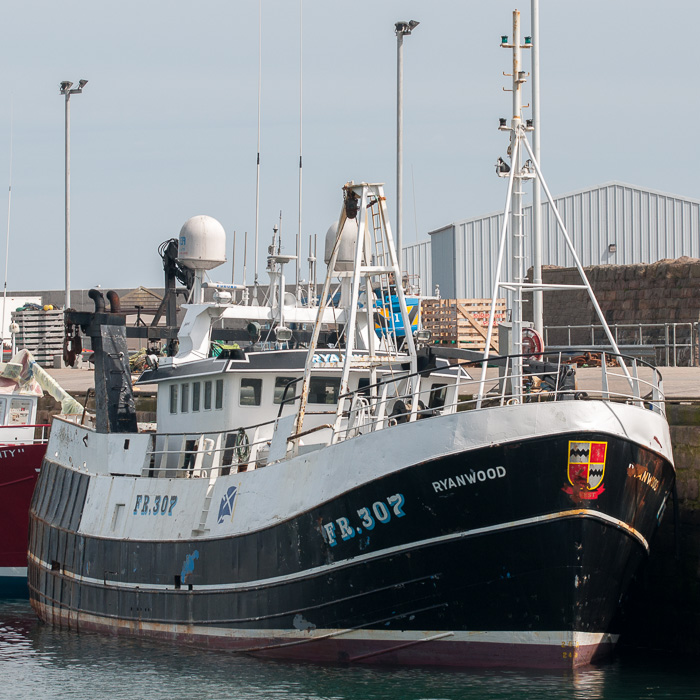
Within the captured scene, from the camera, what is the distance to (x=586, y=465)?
1204 cm

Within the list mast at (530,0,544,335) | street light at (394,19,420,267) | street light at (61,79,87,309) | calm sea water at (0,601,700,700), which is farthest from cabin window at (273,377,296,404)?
street light at (61,79,87,309)

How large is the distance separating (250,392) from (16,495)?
784cm

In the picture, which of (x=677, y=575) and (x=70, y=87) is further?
(x=70, y=87)

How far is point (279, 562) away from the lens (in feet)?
44.4

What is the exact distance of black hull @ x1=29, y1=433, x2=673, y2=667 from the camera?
1213 centimetres

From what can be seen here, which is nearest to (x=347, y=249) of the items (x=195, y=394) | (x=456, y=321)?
(x=195, y=394)

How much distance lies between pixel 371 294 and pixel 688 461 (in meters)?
4.71

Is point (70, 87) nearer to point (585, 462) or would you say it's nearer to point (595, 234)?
point (595, 234)

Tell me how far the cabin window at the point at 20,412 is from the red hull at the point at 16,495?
2.75 metres

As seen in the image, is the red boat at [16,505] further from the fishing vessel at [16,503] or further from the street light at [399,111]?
the street light at [399,111]

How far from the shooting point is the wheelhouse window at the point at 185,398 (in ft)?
55.9

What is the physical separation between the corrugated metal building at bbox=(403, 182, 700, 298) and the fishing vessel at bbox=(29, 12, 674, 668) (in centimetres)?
2170

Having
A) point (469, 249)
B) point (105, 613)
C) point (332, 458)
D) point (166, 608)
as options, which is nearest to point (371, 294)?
point (332, 458)

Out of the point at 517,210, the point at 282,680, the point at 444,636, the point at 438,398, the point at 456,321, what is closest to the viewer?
the point at 444,636
